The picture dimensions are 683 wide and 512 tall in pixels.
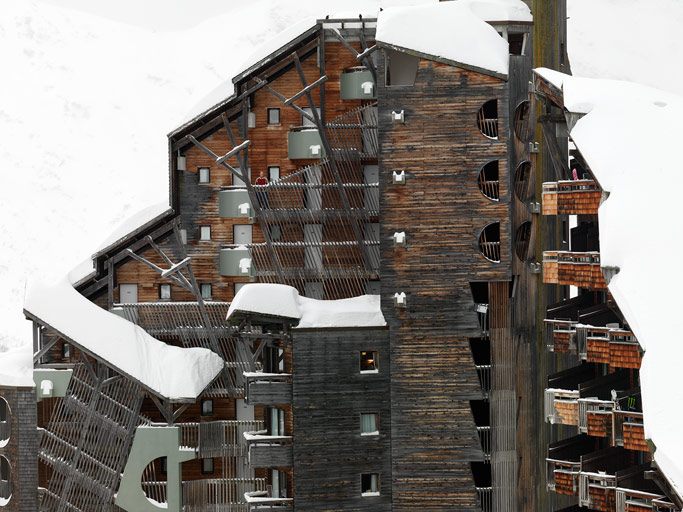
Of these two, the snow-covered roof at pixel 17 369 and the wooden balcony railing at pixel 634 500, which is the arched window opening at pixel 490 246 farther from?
the snow-covered roof at pixel 17 369

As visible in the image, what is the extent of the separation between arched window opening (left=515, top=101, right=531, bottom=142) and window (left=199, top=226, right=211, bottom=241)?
595 inches

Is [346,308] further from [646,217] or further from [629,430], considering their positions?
[629,430]

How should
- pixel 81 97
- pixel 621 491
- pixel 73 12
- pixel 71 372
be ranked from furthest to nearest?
pixel 73 12 → pixel 81 97 → pixel 71 372 → pixel 621 491

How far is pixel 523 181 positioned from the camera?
192 feet

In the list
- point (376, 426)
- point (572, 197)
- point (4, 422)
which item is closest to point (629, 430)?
point (572, 197)

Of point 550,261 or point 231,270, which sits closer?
point 550,261

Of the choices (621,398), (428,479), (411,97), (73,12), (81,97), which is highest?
(73,12)

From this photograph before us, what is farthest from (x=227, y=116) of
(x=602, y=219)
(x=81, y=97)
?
(x=81, y=97)

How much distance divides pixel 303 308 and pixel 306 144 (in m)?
8.68

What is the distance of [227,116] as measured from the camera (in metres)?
65.6

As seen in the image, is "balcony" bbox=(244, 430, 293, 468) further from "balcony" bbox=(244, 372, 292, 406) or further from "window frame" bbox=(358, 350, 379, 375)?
"window frame" bbox=(358, 350, 379, 375)

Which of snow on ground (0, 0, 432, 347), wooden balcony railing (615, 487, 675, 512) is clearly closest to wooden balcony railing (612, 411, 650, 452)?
wooden balcony railing (615, 487, 675, 512)

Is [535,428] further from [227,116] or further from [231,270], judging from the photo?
[227,116]

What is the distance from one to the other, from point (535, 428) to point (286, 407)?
9848mm
